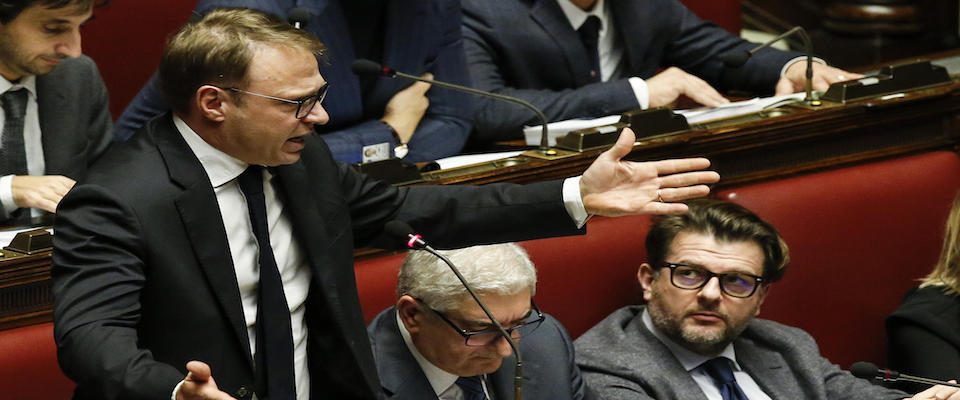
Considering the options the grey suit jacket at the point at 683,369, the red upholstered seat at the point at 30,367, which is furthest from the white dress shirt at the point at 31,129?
the grey suit jacket at the point at 683,369

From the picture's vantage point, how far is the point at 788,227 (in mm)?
2021

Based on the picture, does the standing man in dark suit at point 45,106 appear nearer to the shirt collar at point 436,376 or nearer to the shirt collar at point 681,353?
the shirt collar at point 436,376

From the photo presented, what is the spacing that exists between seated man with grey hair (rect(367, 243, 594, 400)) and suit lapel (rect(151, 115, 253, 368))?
0.34 meters

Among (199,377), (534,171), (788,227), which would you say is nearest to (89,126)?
(534,171)

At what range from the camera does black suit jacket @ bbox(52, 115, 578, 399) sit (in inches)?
42.6

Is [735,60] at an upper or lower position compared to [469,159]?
upper

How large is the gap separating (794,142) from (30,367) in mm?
1208

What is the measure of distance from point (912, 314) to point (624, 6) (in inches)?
31.2

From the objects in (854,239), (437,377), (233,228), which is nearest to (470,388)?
(437,377)

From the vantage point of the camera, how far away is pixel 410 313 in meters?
1.54

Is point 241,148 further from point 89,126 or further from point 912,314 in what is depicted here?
point 912,314

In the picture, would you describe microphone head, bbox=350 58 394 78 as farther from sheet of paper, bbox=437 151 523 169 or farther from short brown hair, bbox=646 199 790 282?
short brown hair, bbox=646 199 790 282

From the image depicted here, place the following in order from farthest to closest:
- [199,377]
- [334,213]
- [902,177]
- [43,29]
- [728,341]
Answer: [902,177] → [728,341] → [43,29] → [334,213] → [199,377]

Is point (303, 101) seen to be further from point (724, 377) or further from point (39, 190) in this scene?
point (724, 377)
